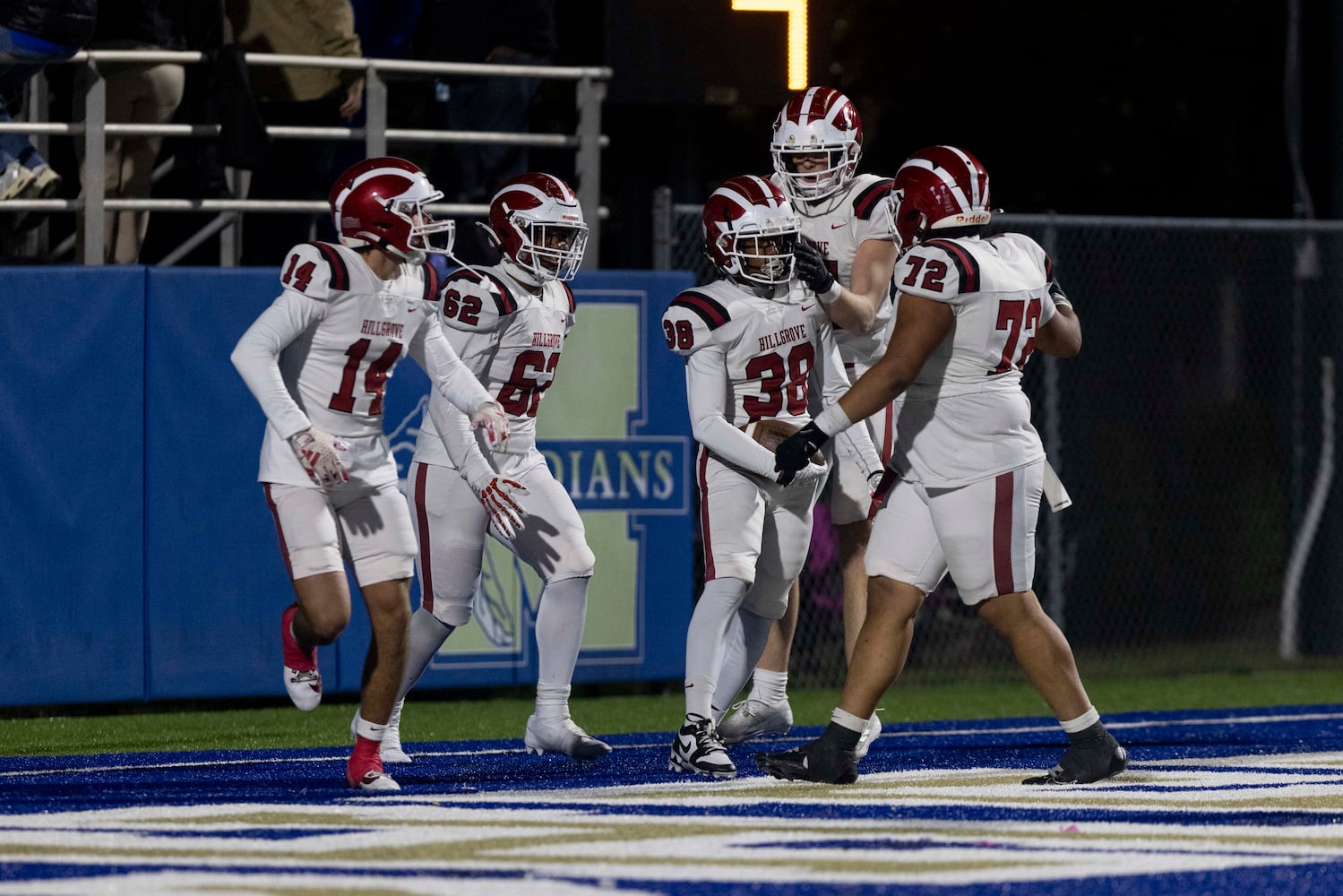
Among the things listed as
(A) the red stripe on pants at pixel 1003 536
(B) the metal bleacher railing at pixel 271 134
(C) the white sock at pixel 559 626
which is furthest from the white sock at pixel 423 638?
(B) the metal bleacher railing at pixel 271 134

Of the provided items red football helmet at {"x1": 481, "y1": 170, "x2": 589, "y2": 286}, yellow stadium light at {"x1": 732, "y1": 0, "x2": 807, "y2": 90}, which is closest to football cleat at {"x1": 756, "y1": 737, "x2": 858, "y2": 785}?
red football helmet at {"x1": 481, "y1": 170, "x2": 589, "y2": 286}

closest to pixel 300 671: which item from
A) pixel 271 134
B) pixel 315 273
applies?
pixel 315 273

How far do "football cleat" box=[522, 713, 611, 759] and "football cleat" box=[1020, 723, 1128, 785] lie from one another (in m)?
1.52

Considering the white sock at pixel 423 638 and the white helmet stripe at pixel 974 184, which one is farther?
the white sock at pixel 423 638

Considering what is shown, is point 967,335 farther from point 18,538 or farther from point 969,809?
point 18,538

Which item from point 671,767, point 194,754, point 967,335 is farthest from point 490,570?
point 967,335

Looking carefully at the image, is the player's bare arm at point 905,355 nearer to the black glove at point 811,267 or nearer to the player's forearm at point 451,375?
the black glove at point 811,267

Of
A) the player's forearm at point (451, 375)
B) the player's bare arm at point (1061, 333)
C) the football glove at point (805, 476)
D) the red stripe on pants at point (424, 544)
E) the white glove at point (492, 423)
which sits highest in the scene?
the player's bare arm at point (1061, 333)

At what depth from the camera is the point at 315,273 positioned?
7.55 m

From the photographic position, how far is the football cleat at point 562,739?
8.30 meters

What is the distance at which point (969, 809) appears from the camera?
6.93m

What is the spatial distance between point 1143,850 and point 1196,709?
218 inches

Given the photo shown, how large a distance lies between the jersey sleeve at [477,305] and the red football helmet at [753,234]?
0.73m

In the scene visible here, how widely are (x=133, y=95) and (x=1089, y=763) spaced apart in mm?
5830
